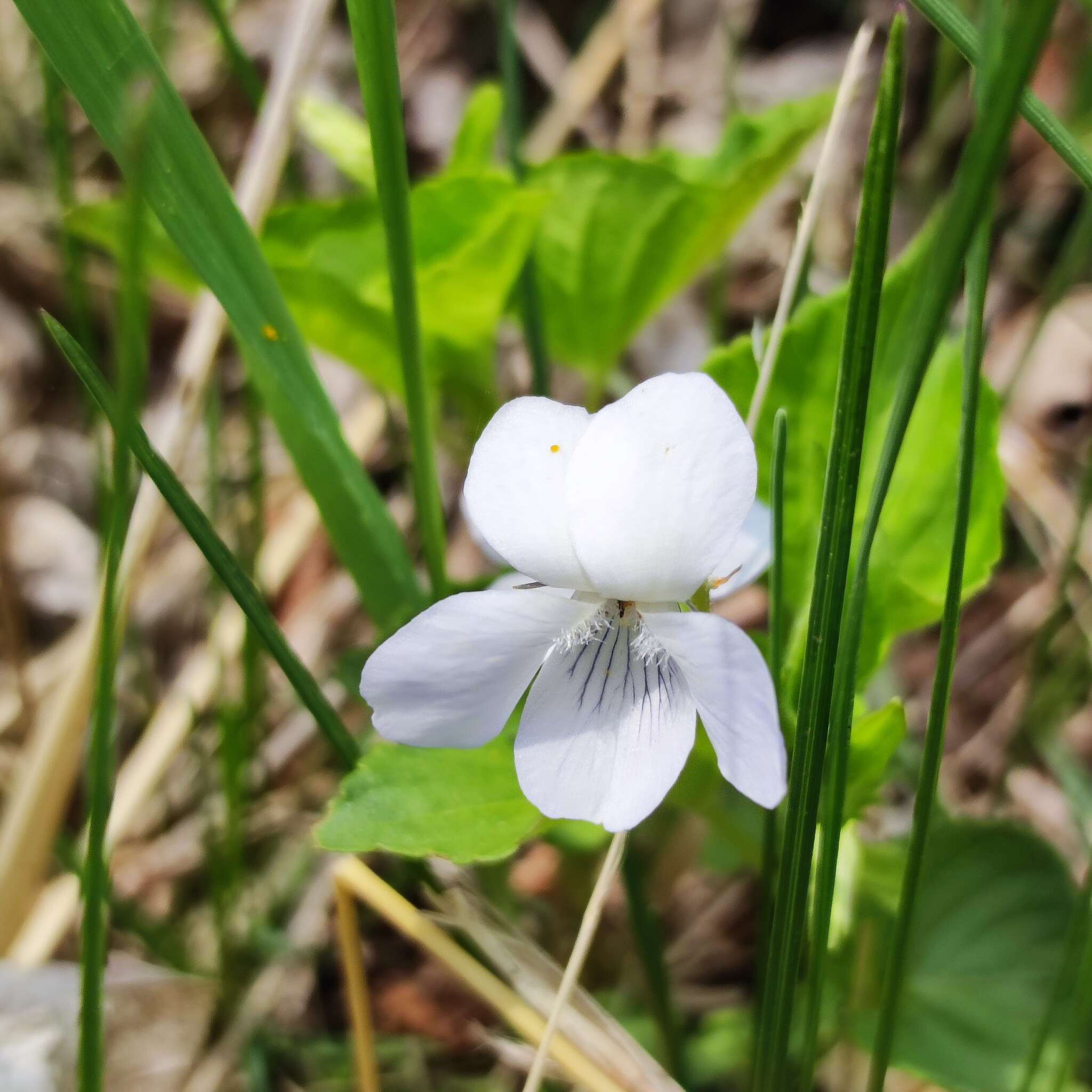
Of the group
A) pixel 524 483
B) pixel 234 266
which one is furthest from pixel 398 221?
pixel 524 483

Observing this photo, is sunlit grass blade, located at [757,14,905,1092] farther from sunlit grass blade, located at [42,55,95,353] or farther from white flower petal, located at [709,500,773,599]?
sunlit grass blade, located at [42,55,95,353]

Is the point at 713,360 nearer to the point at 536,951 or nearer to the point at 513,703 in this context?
the point at 513,703

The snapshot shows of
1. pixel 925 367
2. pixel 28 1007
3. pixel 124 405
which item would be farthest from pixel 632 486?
pixel 28 1007

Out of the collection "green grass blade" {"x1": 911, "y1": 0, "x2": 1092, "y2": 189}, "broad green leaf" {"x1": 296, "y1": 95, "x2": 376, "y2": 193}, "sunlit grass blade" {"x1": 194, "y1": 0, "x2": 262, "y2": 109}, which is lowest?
"green grass blade" {"x1": 911, "y1": 0, "x2": 1092, "y2": 189}

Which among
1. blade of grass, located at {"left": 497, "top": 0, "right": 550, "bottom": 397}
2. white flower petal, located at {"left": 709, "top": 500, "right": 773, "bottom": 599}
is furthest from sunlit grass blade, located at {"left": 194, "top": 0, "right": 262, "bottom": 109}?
white flower petal, located at {"left": 709, "top": 500, "right": 773, "bottom": 599}

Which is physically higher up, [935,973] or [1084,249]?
[1084,249]

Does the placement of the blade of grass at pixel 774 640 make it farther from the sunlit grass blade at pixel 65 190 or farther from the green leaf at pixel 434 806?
the sunlit grass blade at pixel 65 190
